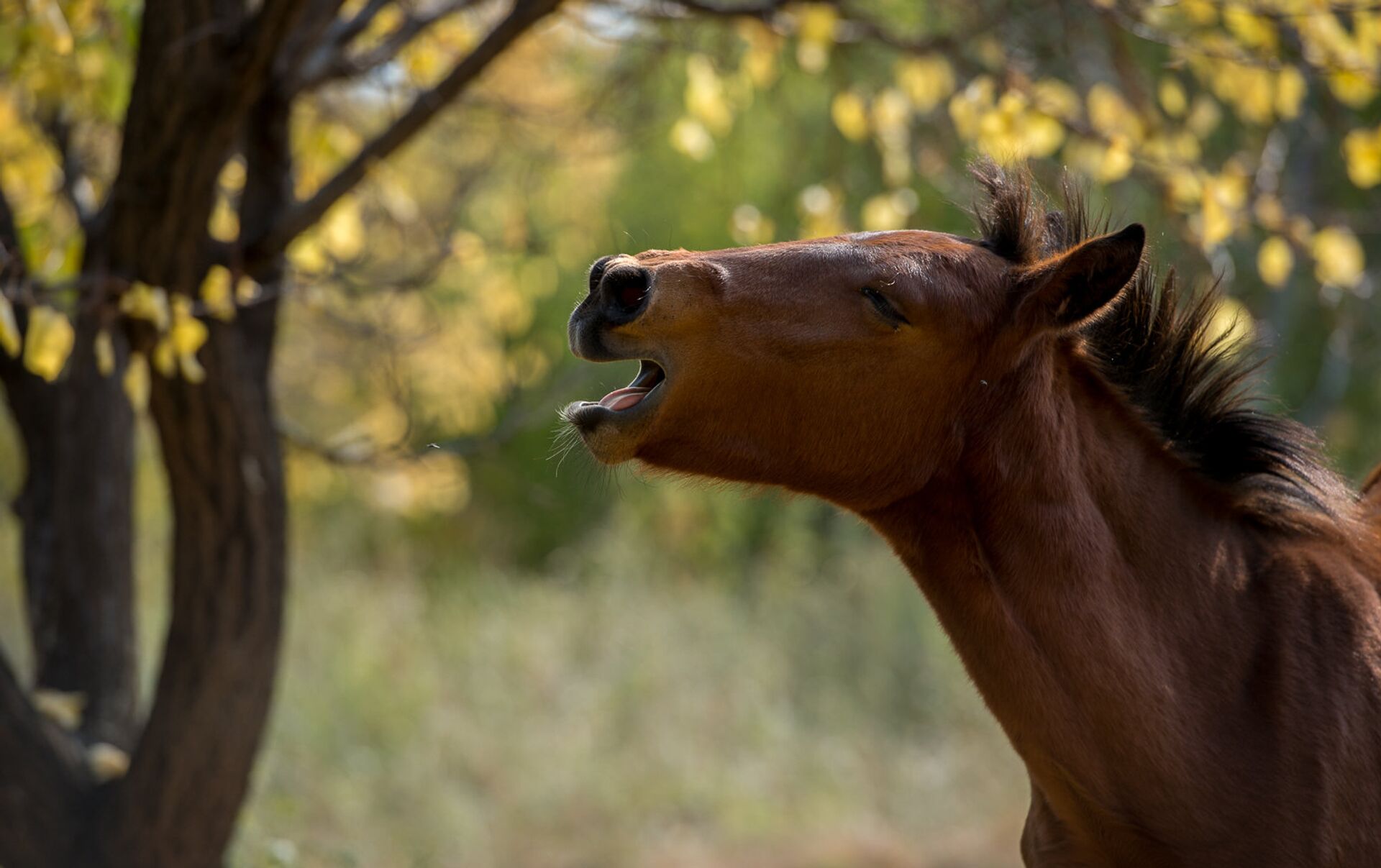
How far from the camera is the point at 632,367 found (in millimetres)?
5535

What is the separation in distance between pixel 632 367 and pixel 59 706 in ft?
8.59

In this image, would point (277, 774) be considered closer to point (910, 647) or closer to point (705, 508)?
point (910, 647)

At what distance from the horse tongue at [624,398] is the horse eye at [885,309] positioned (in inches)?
15.8

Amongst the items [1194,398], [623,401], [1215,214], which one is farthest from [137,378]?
[1215,214]

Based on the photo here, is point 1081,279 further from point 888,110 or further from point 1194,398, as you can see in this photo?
point 888,110

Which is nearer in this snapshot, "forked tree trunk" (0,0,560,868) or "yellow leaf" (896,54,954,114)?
"forked tree trunk" (0,0,560,868)

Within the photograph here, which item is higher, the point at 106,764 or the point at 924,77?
the point at 924,77

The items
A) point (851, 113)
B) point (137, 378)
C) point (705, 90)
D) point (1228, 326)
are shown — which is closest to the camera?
point (1228, 326)

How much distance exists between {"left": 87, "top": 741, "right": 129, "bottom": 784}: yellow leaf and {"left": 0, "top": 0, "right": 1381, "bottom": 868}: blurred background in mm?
552

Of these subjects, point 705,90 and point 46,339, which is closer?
point 46,339

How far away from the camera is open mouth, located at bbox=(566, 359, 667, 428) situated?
2.21 m

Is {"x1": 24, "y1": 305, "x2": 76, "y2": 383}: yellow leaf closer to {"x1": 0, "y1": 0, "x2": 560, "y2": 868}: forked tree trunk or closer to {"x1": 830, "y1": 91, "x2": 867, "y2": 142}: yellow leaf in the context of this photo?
{"x1": 0, "y1": 0, "x2": 560, "y2": 868}: forked tree trunk

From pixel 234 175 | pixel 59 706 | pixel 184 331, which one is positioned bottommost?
pixel 59 706

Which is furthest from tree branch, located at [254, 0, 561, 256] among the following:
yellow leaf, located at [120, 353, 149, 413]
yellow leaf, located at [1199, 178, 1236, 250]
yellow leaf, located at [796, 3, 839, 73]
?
yellow leaf, located at [1199, 178, 1236, 250]
